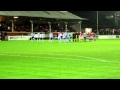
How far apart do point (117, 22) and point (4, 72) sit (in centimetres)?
8487

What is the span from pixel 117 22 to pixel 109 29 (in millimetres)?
6557

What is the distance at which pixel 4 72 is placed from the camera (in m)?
15.6

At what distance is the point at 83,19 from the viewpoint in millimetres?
92125

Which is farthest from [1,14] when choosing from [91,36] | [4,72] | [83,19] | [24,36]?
[4,72]
